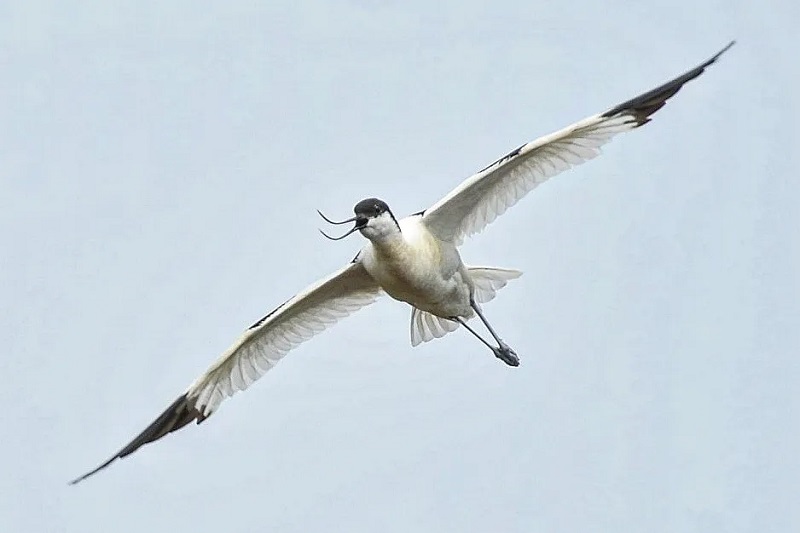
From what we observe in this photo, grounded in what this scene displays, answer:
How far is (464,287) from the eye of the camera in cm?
1593

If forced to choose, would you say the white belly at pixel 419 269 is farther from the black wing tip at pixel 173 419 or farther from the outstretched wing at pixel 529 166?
the black wing tip at pixel 173 419

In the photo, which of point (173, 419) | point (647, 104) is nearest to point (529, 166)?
point (647, 104)

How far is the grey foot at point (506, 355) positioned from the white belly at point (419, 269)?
81cm

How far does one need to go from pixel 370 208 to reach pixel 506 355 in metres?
2.68

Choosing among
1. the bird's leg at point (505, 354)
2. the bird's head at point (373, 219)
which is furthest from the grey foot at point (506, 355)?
the bird's head at point (373, 219)

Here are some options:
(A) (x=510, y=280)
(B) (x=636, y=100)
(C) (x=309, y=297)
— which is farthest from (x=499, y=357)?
(B) (x=636, y=100)

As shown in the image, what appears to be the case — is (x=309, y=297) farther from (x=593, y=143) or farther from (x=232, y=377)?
(x=593, y=143)

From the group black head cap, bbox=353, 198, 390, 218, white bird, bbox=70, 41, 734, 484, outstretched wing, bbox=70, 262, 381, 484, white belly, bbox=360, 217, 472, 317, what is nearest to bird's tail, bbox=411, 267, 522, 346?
white bird, bbox=70, 41, 734, 484

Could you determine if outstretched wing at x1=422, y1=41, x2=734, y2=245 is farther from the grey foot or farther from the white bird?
the grey foot

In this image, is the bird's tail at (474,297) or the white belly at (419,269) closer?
the white belly at (419,269)

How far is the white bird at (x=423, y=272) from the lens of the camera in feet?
49.0

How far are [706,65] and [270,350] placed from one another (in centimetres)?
483

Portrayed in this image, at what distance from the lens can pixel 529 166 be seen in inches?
604

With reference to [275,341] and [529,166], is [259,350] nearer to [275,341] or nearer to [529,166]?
[275,341]
